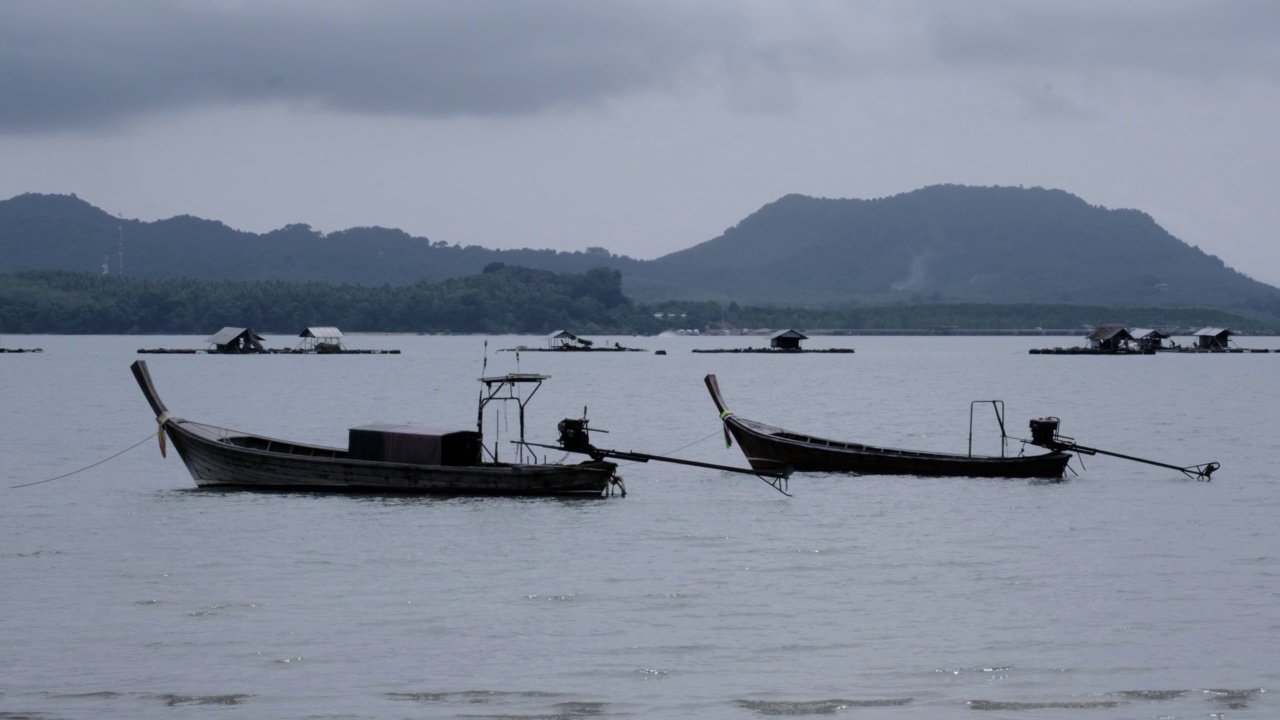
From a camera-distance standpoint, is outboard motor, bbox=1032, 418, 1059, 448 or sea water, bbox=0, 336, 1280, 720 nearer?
sea water, bbox=0, 336, 1280, 720

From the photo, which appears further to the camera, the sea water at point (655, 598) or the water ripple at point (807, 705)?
the sea water at point (655, 598)

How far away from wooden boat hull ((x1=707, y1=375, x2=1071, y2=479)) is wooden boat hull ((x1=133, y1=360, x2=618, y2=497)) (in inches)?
264

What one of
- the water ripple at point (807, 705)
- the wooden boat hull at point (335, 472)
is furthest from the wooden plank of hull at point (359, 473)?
the water ripple at point (807, 705)

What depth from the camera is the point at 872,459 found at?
49.0 meters

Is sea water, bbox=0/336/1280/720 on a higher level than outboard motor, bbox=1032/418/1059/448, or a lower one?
lower

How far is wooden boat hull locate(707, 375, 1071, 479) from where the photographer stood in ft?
160

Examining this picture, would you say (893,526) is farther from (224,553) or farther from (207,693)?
(207,693)

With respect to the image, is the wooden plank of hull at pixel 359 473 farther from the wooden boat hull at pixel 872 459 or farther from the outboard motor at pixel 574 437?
the wooden boat hull at pixel 872 459

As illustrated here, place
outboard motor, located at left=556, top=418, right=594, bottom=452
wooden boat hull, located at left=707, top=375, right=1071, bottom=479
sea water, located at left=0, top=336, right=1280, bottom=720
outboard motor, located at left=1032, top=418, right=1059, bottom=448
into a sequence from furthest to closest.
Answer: wooden boat hull, located at left=707, top=375, right=1071, bottom=479 < outboard motor, located at left=1032, top=418, right=1059, bottom=448 < outboard motor, located at left=556, top=418, right=594, bottom=452 < sea water, located at left=0, top=336, right=1280, bottom=720

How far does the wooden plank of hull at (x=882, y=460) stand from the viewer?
1925 inches

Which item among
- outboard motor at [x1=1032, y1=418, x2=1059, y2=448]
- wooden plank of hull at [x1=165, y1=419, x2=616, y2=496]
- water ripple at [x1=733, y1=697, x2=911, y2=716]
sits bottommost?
water ripple at [x1=733, y1=697, x2=911, y2=716]

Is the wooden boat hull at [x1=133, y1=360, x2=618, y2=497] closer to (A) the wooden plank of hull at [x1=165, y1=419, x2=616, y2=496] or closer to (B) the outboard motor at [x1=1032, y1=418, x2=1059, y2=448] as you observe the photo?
(A) the wooden plank of hull at [x1=165, y1=419, x2=616, y2=496]

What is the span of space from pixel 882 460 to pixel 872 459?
0.33 m

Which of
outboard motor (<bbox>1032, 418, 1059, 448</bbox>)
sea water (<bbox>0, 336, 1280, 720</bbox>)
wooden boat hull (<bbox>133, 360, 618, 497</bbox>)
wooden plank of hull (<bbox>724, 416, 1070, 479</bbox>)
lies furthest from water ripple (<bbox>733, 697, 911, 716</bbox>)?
outboard motor (<bbox>1032, 418, 1059, 448</bbox>)
